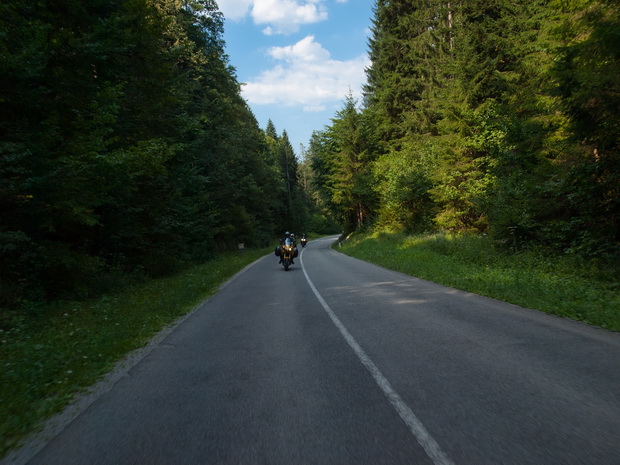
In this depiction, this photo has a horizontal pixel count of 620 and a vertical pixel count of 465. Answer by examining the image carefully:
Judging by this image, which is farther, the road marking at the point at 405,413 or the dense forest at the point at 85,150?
the dense forest at the point at 85,150

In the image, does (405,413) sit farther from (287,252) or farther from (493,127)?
(493,127)

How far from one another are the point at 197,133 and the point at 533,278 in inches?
615

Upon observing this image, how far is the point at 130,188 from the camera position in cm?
1107

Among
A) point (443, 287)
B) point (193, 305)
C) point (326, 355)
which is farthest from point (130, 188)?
point (443, 287)

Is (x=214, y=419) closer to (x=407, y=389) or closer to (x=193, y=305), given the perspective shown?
(x=407, y=389)

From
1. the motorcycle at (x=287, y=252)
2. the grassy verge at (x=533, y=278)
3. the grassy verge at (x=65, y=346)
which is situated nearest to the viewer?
the grassy verge at (x=65, y=346)

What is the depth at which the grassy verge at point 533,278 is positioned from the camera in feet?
22.3

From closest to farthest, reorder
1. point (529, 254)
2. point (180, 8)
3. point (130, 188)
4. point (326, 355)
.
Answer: point (326, 355)
point (130, 188)
point (529, 254)
point (180, 8)

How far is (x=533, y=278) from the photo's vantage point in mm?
9914

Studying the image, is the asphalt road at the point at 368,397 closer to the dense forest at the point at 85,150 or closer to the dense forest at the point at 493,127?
the dense forest at the point at 85,150

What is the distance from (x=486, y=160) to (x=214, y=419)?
774 inches

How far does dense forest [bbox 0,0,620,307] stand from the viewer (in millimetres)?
8156

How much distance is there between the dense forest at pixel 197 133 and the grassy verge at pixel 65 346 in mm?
1199

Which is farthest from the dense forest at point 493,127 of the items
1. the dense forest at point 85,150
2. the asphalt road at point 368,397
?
the dense forest at point 85,150
